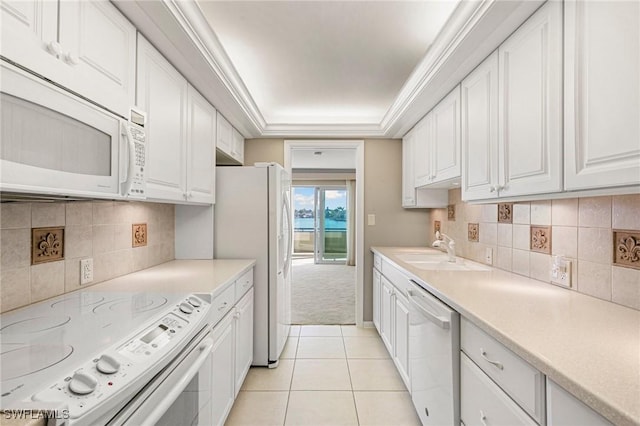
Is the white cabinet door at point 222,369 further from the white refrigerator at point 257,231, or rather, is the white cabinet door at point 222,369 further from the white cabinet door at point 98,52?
the white cabinet door at point 98,52

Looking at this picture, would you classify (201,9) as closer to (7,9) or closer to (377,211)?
(7,9)

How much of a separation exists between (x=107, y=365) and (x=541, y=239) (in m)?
2.02

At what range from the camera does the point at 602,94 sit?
1067 millimetres

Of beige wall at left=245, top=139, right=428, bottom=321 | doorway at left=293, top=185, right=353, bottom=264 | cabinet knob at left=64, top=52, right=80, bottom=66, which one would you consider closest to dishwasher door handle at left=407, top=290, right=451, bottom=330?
cabinet knob at left=64, top=52, right=80, bottom=66

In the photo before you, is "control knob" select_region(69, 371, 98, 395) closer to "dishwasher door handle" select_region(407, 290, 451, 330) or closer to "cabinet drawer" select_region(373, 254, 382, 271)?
"dishwasher door handle" select_region(407, 290, 451, 330)

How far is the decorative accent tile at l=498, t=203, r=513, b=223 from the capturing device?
2094 mm

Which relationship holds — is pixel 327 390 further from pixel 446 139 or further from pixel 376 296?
pixel 446 139

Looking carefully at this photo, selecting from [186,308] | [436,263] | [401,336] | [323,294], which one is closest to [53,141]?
[186,308]

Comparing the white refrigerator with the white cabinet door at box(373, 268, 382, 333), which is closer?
the white refrigerator

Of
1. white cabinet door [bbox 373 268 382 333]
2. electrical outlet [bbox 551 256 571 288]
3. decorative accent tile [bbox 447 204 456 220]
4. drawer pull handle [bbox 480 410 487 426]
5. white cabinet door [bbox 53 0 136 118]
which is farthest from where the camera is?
white cabinet door [bbox 373 268 382 333]

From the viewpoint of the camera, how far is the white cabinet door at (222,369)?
1701mm

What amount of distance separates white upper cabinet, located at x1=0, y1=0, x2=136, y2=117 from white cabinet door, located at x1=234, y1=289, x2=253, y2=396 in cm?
147

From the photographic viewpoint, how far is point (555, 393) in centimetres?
84

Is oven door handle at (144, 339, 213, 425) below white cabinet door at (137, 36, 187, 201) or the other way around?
below
